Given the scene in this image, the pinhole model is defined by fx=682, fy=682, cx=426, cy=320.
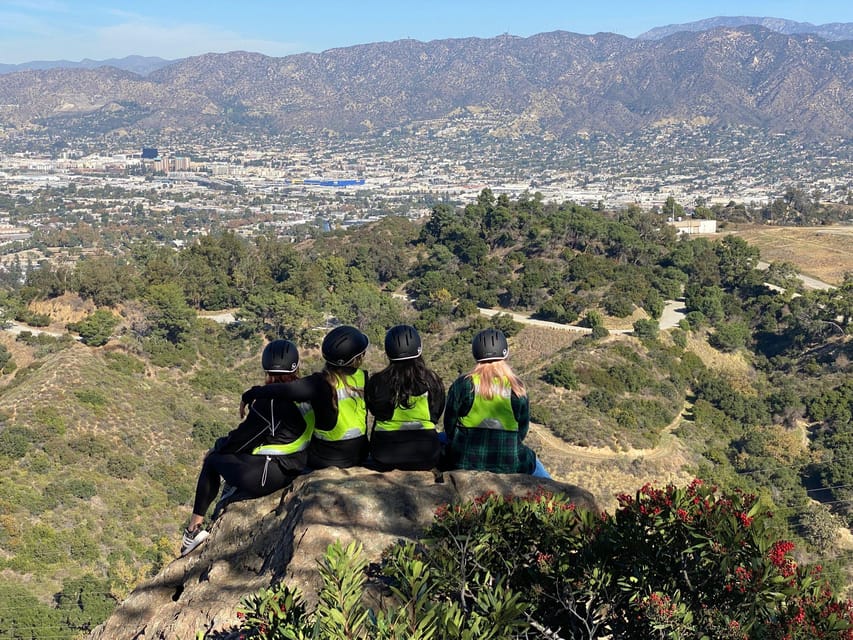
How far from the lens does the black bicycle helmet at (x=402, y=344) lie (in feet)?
14.8

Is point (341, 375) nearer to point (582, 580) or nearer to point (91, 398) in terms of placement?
point (582, 580)

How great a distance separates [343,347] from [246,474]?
1.11 m

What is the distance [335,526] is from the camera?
3.87 meters

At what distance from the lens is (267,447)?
15.3ft

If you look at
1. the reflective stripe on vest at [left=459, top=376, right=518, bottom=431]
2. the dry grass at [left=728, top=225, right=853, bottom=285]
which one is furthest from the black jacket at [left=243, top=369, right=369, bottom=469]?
the dry grass at [left=728, top=225, right=853, bottom=285]

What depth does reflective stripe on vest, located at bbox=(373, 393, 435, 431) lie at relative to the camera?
4.66 meters

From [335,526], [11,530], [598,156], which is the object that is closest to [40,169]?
[598,156]

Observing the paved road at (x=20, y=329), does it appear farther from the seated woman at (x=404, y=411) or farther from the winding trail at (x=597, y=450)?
the seated woman at (x=404, y=411)

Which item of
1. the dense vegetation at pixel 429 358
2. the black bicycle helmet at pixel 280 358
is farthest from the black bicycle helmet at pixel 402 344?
the dense vegetation at pixel 429 358

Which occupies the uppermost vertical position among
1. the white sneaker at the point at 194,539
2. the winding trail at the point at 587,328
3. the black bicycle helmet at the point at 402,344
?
the black bicycle helmet at the point at 402,344

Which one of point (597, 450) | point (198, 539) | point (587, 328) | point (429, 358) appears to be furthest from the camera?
point (587, 328)

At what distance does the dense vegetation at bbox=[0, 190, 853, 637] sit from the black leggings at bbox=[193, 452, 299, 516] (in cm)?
893

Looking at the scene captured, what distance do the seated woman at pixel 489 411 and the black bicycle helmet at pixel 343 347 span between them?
2.38ft

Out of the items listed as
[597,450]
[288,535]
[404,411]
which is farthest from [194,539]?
[597,450]
